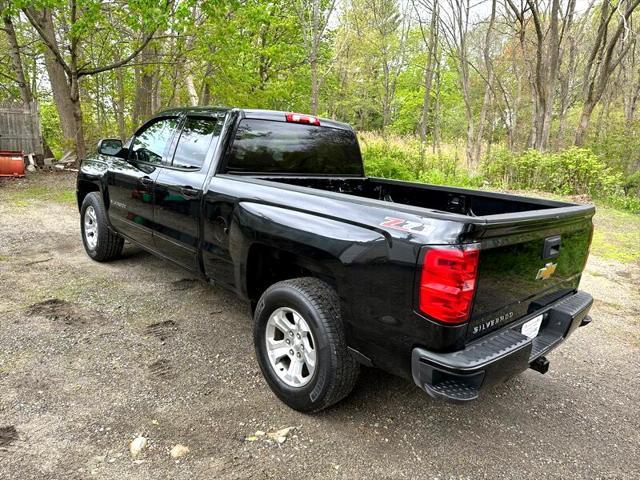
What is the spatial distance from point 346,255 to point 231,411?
1.20 metres

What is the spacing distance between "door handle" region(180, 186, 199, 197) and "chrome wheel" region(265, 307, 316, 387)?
1266mm

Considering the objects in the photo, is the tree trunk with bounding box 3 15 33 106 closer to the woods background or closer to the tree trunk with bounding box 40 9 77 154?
the woods background

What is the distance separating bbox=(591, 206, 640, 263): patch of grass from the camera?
654 centimetres

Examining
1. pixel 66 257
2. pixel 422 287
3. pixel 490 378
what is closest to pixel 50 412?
pixel 422 287

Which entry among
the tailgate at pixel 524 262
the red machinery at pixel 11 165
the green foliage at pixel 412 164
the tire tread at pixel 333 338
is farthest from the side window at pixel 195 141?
the red machinery at pixel 11 165

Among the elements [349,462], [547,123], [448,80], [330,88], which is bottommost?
[349,462]

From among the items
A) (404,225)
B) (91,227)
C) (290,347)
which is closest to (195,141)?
(290,347)

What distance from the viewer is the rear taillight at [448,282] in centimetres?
182

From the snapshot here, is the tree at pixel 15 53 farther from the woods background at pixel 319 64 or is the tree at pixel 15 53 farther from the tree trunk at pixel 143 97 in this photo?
the tree trunk at pixel 143 97

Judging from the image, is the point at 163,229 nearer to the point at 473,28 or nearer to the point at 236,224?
the point at 236,224

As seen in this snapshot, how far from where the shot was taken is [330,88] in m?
23.8

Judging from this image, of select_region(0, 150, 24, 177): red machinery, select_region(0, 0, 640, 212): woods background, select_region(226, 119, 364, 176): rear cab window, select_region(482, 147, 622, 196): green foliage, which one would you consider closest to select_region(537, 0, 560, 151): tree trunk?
select_region(0, 0, 640, 212): woods background

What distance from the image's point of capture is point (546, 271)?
93.1 inches

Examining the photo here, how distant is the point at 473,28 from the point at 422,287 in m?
19.4
